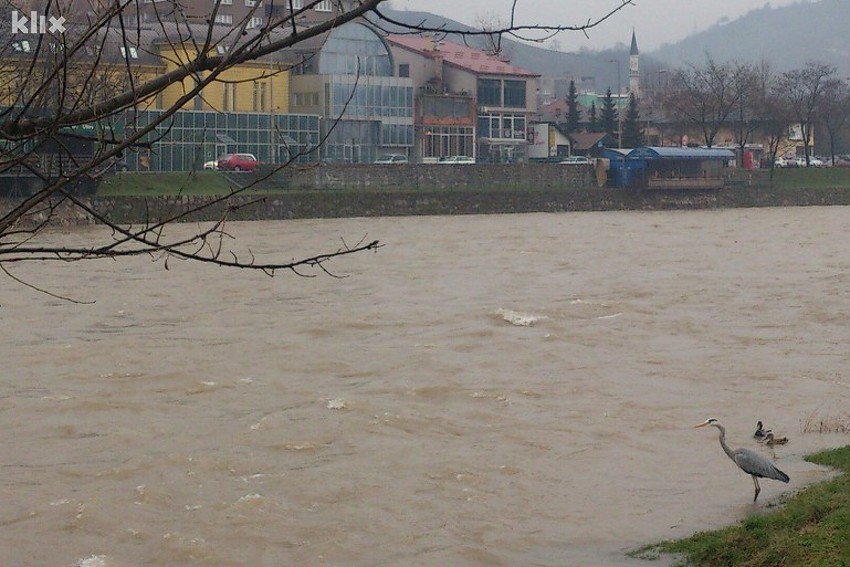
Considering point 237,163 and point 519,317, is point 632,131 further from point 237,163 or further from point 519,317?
point 519,317

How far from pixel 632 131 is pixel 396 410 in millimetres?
68560

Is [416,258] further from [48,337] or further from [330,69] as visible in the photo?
[330,69]

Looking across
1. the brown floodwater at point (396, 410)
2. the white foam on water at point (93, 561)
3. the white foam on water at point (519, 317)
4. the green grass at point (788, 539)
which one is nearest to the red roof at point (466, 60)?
the brown floodwater at point (396, 410)

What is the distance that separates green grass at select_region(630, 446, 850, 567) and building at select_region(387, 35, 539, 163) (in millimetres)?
58346

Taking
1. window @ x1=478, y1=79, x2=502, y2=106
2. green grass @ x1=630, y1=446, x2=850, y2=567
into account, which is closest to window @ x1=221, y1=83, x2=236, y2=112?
window @ x1=478, y1=79, x2=502, y2=106

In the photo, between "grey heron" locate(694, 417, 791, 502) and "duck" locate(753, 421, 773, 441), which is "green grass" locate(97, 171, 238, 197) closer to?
"duck" locate(753, 421, 773, 441)

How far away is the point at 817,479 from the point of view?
37.9ft

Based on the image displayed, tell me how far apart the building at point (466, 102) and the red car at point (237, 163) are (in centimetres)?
1605

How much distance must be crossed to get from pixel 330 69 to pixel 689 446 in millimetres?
48896

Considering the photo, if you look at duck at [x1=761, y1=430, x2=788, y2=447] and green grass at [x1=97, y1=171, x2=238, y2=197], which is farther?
green grass at [x1=97, y1=171, x2=238, y2=197]

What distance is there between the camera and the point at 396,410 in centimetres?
1515

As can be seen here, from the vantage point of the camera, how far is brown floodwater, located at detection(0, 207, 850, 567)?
10781mm

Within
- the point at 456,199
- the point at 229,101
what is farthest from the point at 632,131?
the point at 229,101

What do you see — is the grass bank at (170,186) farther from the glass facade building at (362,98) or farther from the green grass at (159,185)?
the glass facade building at (362,98)
